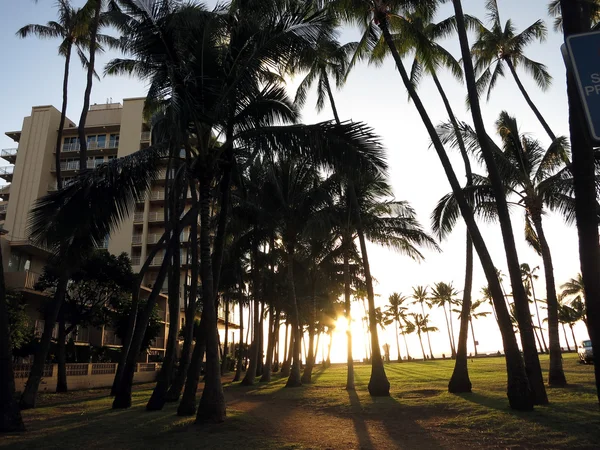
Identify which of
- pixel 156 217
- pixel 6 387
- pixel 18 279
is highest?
pixel 156 217

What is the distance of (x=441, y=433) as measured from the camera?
9.66m

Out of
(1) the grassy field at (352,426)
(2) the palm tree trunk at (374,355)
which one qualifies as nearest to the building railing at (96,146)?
(2) the palm tree trunk at (374,355)

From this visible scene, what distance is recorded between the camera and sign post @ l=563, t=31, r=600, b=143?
2484 mm

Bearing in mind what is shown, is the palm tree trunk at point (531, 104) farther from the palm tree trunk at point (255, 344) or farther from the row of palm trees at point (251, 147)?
the palm tree trunk at point (255, 344)

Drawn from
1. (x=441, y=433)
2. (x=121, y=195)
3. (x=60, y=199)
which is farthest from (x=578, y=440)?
(x=60, y=199)

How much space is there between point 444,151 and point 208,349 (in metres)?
8.52

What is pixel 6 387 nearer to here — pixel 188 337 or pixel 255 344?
pixel 188 337

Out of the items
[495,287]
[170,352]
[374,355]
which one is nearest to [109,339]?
[170,352]

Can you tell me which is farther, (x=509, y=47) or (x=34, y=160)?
(x=34, y=160)

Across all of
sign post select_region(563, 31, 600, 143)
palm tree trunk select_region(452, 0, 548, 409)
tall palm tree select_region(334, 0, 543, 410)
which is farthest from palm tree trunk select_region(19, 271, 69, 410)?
sign post select_region(563, 31, 600, 143)

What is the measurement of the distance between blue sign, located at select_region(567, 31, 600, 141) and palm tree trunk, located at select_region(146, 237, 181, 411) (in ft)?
46.8

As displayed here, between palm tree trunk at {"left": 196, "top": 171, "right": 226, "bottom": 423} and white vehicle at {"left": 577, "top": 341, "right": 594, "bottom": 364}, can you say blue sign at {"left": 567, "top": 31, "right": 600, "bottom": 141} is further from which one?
white vehicle at {"left": 577, "top": 341, "right": 594, "bottom": 364}

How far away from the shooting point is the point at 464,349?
1669 cm

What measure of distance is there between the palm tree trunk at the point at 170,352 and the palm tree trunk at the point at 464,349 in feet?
32.0
